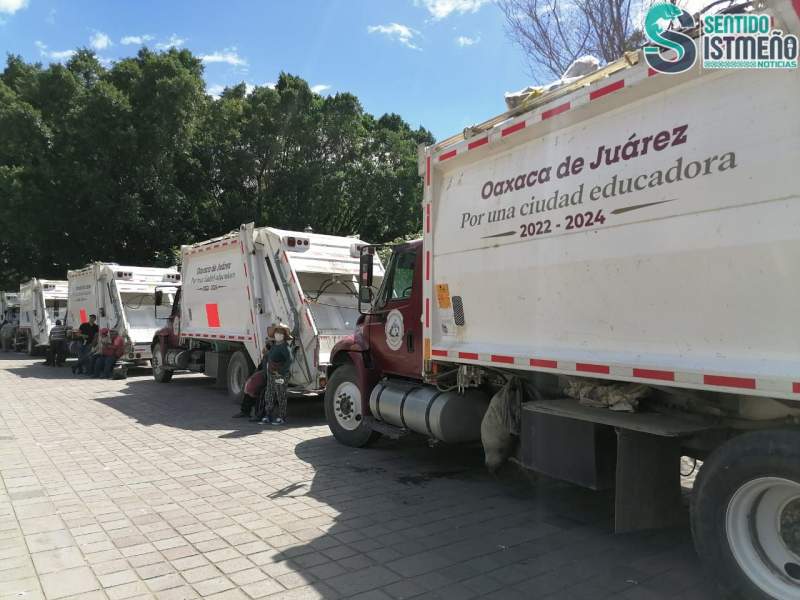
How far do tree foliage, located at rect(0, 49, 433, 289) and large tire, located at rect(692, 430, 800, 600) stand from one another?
2334 centimetres

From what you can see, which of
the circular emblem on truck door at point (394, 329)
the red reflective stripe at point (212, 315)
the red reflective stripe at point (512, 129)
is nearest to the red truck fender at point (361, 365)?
the circular emblem on truck door at point (394, 329)

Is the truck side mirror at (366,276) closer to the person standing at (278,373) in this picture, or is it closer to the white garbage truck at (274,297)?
the white garbage truck at (274,297)

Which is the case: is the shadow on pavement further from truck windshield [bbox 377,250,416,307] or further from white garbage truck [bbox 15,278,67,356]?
white garbage truck [bbox 15,278,67,356]

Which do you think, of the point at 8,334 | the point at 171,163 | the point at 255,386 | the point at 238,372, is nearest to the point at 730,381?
the point at 255,386

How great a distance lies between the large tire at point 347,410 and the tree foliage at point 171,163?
18635 millimetres

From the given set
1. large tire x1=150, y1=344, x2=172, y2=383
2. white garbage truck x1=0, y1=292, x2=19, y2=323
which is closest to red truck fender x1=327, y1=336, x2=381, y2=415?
large tire x1=150, y1=344, x2=172, y2=383

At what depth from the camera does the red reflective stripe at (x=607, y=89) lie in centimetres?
382

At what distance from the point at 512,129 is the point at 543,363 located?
1884 mm

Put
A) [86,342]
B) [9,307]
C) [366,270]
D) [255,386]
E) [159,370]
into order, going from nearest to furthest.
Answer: [366,270]
[255,386]
[159,370]
[86,342]
[9,307]

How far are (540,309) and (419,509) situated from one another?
2063mm

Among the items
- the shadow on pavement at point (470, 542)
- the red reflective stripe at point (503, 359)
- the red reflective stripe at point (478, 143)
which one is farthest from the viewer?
the red reflective stripe at point (478, 143)

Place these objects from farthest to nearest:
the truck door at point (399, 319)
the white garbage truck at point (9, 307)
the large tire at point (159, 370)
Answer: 1. the white garbage truck at point (9, 307)
2. the large tire at point (159, 370)
3. the truck door at point (399, 319)

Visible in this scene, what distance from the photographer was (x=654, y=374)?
3.60 meters

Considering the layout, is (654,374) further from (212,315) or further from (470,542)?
(212,315)
